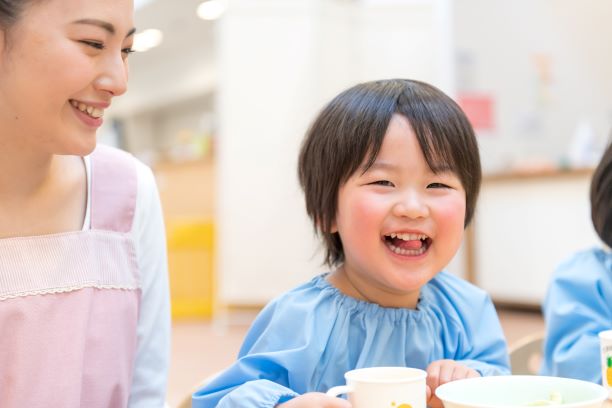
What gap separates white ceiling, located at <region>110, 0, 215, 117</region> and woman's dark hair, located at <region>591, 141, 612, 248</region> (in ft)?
22.0

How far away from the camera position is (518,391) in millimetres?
787

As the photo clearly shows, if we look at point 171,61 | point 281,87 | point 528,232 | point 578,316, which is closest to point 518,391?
point 578,316

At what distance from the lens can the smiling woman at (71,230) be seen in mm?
918

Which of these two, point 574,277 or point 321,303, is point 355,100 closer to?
point 321,303

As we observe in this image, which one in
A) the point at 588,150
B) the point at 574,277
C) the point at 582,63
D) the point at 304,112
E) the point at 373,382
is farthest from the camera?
the point at 582,63

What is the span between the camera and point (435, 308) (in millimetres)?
1110

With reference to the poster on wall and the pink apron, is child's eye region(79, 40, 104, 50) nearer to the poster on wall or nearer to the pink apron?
the pink apron

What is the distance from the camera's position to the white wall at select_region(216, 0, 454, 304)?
4.43 m

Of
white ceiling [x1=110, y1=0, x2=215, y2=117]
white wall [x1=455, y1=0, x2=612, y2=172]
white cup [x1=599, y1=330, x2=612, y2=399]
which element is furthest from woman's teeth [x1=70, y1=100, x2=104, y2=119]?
white ceiling [x1=110, y1=0, x2=215, y2=117]

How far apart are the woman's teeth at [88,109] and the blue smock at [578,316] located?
2.79 ft

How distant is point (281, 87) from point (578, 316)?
10.9 ft

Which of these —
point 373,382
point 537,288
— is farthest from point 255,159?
point 373,382

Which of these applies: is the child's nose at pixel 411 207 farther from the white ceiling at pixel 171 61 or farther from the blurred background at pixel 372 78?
the white ceiling at pixel 171 61

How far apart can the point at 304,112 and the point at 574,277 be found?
3.21 metres
